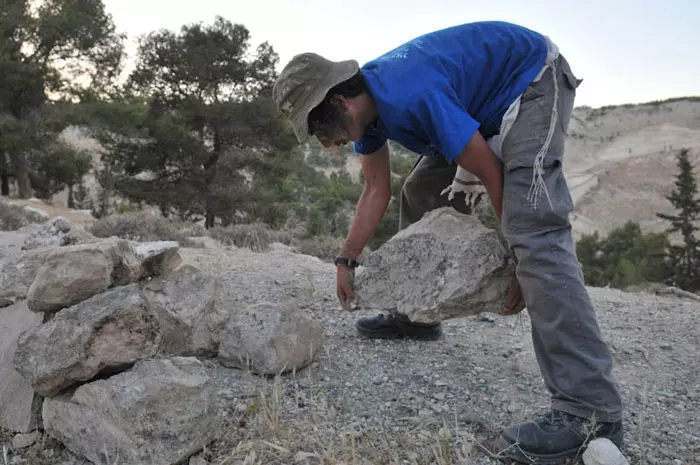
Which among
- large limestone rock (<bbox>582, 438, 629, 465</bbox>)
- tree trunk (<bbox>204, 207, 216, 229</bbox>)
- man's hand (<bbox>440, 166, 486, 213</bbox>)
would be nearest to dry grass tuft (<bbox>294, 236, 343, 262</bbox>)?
man's hand (<bbox>440, 166, 486, 213</bbox>)

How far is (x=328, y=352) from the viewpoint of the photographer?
3.25 m

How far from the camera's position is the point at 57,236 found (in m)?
3.29

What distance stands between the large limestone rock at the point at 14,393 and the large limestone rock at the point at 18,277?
0.82 ft

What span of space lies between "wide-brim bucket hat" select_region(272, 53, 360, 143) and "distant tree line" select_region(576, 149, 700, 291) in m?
17.1

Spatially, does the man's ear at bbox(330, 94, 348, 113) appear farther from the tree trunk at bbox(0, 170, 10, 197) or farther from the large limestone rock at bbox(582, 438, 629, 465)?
the tree trunk at bbox(0, 170, 10, 197)

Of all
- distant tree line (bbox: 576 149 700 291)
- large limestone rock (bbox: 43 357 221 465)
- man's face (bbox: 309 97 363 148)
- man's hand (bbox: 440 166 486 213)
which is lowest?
distant tree line (bbox: 576 149 700 291)

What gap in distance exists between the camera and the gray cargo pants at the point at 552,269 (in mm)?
2221

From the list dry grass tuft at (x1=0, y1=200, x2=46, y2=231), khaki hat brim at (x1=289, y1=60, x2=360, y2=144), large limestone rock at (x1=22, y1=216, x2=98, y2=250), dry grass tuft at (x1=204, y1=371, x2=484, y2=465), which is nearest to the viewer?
dry grass tuft at (x1=204, y1=371, x2=484, y2=465)

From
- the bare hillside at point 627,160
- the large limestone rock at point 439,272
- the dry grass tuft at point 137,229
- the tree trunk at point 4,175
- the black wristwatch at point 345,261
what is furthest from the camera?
the bare hillside at point 627,160

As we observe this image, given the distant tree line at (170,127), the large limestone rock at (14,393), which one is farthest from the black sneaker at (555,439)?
the distant tree line at (170,127)

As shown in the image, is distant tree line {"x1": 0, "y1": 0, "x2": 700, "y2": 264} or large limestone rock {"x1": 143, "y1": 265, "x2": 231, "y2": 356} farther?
distant tree line {"x1": 0, "y1": 0, "x2": 700, "y2": 264}

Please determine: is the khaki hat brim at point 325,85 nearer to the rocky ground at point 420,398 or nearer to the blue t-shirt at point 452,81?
the blue t-shirt at point 452,81

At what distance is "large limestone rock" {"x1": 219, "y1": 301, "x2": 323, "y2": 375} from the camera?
2.88m

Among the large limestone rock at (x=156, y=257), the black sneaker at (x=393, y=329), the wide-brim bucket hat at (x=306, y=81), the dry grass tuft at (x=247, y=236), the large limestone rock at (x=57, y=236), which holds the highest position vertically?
the wide-brim bucket hat at (x=306, y=81)
